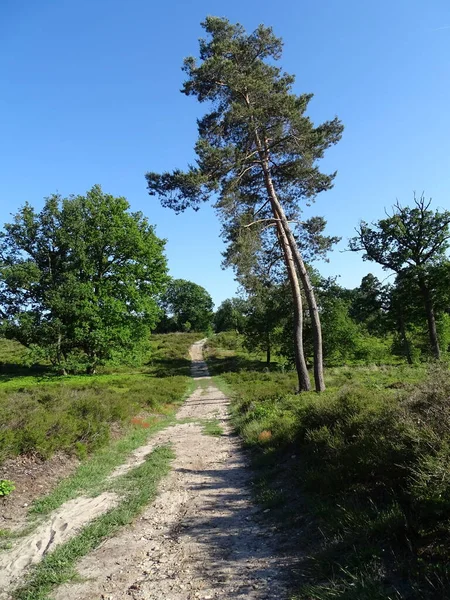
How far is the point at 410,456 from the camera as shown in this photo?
4520mm

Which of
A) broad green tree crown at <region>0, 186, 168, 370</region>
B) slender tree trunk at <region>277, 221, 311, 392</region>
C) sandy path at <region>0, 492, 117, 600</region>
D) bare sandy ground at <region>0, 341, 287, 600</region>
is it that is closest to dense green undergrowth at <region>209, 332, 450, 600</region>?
bare sandy ground at <region>0, 341, 287, 600</region>

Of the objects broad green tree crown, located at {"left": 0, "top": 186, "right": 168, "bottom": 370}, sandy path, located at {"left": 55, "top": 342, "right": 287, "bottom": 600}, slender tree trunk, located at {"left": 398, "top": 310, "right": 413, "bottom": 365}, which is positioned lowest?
sandy path, located at {"left": 55, "top": 342, "right": 287, "bottom": 600}

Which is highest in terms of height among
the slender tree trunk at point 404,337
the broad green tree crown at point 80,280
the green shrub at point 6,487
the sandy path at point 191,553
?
the broad green tree crown at point 80,280

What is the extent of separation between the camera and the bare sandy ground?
3.72 meters

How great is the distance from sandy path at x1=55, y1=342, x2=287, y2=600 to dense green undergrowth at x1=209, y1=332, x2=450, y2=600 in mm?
448

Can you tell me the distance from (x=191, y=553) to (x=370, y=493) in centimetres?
253

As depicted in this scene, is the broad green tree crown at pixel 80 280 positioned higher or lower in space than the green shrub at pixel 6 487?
higher

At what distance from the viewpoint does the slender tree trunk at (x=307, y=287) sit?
51.8 ft

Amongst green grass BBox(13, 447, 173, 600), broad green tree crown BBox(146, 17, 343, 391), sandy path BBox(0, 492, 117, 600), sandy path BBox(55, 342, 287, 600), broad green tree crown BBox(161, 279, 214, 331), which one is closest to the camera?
sandy path BBox(55, 342, 287, 600)

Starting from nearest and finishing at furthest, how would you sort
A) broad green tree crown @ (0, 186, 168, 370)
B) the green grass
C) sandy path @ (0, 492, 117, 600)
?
1. the green grass
2. sandy path @ (0, 492, 117, 600)
3. broad green tree crown @ (0, 186, 168, 370)

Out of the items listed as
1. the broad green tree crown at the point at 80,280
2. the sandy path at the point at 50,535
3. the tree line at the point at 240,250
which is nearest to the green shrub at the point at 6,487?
the sandy path at the point at 50,535

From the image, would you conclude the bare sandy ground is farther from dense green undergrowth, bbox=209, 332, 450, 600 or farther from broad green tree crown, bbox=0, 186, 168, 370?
broad green tree crown, bbox=0, 186, 168, 370

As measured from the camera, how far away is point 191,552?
14.8ft

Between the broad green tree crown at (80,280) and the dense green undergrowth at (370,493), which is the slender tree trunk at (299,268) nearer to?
the dense green undergrowth at (370,493)
